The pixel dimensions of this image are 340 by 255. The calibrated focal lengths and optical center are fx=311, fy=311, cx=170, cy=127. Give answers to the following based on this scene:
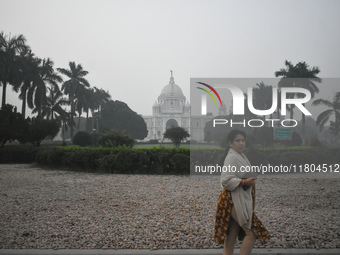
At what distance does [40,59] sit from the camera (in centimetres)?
3139

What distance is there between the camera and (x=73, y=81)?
39.8m

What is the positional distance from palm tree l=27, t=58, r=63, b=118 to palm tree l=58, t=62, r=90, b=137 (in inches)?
191

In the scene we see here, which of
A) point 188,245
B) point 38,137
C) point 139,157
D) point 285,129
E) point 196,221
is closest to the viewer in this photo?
point 188,245

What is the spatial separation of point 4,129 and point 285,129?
18057 millimetres

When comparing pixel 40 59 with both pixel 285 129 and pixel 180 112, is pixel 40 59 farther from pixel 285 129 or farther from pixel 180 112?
pixel 180 112

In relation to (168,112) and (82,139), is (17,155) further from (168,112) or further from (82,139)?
(168,112)

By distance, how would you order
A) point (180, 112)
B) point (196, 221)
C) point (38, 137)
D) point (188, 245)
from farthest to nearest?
point (180, 112)
point (38, 137)
point (196, 221)
point (188, 245)

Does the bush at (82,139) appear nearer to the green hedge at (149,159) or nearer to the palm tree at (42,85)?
the palm tree at (42,85)

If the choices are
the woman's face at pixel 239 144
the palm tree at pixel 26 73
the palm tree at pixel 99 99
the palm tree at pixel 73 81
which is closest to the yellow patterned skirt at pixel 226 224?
the woman's face at pixel 239 144

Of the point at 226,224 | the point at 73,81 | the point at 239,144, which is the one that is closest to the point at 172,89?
the point at 73,81

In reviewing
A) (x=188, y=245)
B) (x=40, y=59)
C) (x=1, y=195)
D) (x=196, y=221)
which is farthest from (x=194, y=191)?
(x=40, y=59)

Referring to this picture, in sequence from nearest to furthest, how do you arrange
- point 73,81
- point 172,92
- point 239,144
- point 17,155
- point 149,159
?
point 239,144 < point 149,159 < point 17,155 < point 73,81 < point 172,92

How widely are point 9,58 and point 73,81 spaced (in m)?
13.2

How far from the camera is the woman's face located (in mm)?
3229
